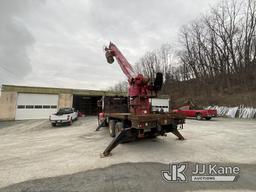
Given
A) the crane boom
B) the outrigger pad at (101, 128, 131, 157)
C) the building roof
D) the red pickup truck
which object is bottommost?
the outrigger pad at (101, 128, 131, 157)

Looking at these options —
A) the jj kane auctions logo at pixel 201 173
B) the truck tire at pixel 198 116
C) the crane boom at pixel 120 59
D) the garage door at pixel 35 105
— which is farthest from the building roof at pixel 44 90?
the jj kane auctions logo at pixel 201 173

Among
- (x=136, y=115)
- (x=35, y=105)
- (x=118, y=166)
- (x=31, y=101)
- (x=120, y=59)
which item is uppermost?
(x=120, y=59)

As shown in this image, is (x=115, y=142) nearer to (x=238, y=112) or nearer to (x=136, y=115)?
(x=136, y=115)

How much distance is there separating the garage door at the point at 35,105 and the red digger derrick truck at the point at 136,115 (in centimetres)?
1207

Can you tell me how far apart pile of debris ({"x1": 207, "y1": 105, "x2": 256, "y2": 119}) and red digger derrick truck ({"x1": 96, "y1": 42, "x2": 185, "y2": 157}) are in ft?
50.3

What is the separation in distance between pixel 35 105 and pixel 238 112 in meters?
24.0

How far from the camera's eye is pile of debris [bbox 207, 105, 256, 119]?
1750 cm

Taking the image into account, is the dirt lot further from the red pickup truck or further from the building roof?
the building roof

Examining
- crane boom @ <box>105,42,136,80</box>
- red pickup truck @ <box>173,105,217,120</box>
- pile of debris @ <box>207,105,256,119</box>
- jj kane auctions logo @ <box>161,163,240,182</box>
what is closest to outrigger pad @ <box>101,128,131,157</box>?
jj kane auctions logo @ <box>161,163,240,182</box>

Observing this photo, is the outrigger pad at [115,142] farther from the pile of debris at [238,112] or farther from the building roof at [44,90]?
the pile of debris at [238,112]

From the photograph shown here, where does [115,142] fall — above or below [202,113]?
below

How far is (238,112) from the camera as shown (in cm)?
1883

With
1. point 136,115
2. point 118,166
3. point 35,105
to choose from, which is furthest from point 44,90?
point 118,166

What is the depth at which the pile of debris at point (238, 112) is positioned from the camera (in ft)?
57.4
